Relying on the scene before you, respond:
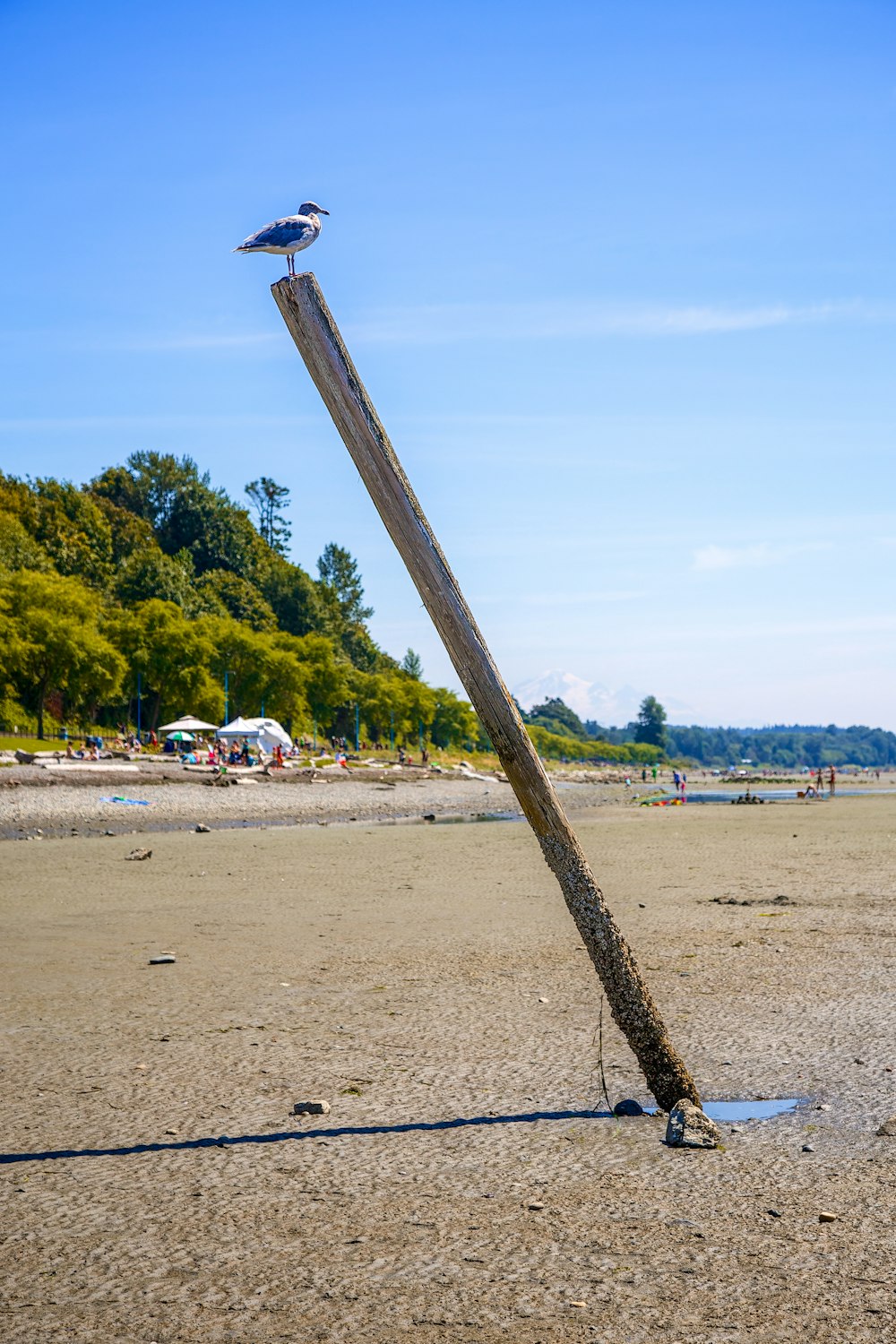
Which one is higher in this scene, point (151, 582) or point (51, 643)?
point (151, 582)

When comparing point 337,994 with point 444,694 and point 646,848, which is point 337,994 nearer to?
point 646,848

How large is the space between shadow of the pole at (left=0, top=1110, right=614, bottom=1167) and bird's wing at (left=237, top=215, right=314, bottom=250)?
525 cm

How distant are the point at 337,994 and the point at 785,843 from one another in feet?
67.1

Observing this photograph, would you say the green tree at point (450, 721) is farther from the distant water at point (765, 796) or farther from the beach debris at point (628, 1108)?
the beach debris at point (628, 1108)

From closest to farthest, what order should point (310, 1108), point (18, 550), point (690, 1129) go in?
1. point (690, 1129)
2. point (310, 1108)
3. point (18, 550)

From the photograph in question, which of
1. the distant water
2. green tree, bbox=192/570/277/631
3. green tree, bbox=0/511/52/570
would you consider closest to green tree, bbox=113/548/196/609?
green tree, bbox=0/511/52/570

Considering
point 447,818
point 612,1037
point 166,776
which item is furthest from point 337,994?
point 166,776

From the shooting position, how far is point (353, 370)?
23.1 ft

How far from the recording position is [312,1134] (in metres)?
6.75

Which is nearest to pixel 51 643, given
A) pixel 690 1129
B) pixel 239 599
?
pixel 239 599

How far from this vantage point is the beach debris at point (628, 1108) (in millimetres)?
7160

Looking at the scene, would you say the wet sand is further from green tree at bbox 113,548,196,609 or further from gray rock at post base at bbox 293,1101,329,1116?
green tree at bbox 113,548,196,609

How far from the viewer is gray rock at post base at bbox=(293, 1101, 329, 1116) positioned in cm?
713

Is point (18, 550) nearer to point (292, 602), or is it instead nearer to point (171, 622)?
point (171, 622)
